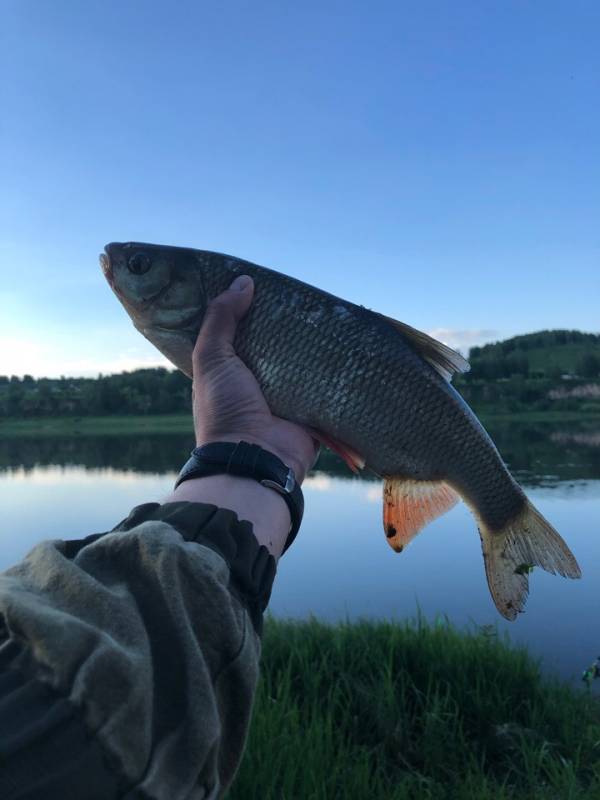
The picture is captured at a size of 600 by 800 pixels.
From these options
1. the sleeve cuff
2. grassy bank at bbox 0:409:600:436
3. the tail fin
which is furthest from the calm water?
grassy bank at bbox 0:409:600:436

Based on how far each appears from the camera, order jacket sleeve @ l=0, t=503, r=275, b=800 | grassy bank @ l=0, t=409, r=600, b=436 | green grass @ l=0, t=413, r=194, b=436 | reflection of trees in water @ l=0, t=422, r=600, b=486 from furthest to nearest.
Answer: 1. green grass @ l=0, t=413, r=194, b=436
2. grassy bank @ l=0, t=409, r=600, b=436
3. reflection of trees in water @ l=0, t=422, r=600, b=486
4. jacket sleeve @ l=0, t=503, r=275, b=800

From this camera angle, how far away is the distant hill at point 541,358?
32.7 meters

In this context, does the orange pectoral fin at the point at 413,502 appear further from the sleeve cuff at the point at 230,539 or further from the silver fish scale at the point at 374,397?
the sleeve cuff at the point at 230,539

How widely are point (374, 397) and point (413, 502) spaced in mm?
452

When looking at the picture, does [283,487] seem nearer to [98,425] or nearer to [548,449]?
[548,449]

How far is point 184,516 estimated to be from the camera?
144 cm

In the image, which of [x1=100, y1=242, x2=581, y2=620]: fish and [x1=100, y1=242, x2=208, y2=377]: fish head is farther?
[x1=100, y1=242, x2=208, y2=377]: fish head

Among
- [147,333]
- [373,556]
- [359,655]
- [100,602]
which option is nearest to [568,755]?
[359,655]

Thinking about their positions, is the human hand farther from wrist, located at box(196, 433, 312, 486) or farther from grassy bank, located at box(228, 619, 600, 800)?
grassy bank, located at box(228, 619, 600, 800)

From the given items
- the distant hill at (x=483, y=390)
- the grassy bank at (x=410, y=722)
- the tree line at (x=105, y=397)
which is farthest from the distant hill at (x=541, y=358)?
the grassy bank at (x=410, y=722)

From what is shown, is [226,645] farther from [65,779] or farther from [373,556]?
[373,556]

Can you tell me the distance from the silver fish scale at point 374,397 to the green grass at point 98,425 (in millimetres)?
31287

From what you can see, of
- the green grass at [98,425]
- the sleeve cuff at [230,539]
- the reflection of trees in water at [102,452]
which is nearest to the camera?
the sleeve cuff at [230,539]

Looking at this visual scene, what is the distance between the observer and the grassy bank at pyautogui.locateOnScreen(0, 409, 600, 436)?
3456 centimetres
